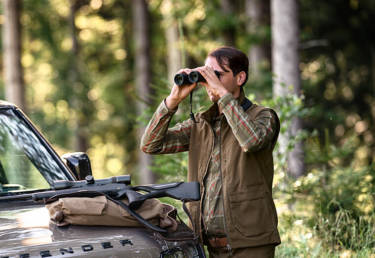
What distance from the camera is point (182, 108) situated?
657 centimetres

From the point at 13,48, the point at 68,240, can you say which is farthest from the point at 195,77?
the point at 13,48

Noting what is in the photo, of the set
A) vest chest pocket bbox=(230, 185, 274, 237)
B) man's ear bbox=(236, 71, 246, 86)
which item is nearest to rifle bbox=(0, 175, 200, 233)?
vest chest pocket bbox=(230, 185, 274, 237)

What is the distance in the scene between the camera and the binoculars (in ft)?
11.6

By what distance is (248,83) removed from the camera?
1161cm

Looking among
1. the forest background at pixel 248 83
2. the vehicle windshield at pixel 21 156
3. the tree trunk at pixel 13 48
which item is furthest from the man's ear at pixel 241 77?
the tree trunk at pixel 13 48

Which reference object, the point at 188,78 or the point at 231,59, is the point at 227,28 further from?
the point at 188,78

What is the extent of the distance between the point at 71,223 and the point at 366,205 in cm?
369

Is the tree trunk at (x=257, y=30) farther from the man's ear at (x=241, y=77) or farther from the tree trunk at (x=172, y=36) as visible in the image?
the man's ear at (x=241, y=77)

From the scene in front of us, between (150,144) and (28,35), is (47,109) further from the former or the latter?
(150,144)

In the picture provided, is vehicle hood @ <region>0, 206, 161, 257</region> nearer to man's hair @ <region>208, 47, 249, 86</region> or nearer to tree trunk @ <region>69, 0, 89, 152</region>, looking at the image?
man's hair @ <region>208, 47, 249, 86</region>

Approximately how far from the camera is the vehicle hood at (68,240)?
2867 mm

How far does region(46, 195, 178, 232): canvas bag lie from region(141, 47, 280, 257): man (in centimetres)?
32

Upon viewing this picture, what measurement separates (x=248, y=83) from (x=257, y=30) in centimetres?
464

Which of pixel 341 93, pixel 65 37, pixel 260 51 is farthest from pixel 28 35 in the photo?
pixel 341 93
